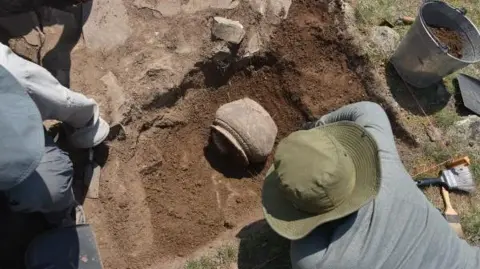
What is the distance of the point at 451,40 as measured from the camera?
4141 millimetres

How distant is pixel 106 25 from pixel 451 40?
2597mm

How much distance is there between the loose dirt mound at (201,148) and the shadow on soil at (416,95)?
0.27 metres

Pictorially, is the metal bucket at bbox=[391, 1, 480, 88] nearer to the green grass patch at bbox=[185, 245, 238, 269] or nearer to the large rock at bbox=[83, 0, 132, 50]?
the green grass patch at bbox=[185, 245, 238, 269]

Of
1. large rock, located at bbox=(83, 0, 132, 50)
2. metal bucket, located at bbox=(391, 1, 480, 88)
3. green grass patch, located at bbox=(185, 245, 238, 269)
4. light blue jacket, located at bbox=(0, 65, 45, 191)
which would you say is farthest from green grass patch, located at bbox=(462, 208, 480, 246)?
light blue jacket, located at bbox=(0, 65, 45, 191)

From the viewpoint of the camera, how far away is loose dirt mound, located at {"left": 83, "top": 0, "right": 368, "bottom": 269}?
3.56 meters

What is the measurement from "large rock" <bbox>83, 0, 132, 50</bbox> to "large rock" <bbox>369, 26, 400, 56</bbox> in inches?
76.7

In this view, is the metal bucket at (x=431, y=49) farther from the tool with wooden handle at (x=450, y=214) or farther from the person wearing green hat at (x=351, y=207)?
the person wearing green hat at (x=351, y=207)

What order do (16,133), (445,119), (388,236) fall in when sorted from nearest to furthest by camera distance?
(16,133)
(388,236)
(445,119)

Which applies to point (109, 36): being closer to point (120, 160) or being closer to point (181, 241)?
Answer: point (120, 160)

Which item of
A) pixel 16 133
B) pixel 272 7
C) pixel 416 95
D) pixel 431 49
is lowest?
pixel 416 95

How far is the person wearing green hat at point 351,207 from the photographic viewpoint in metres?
2.37

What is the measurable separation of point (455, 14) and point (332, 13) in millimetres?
940

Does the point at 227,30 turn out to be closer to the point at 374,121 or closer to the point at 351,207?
the point at 374,121

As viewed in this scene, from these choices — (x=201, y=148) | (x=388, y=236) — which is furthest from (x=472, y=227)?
(x=201, y=148)
